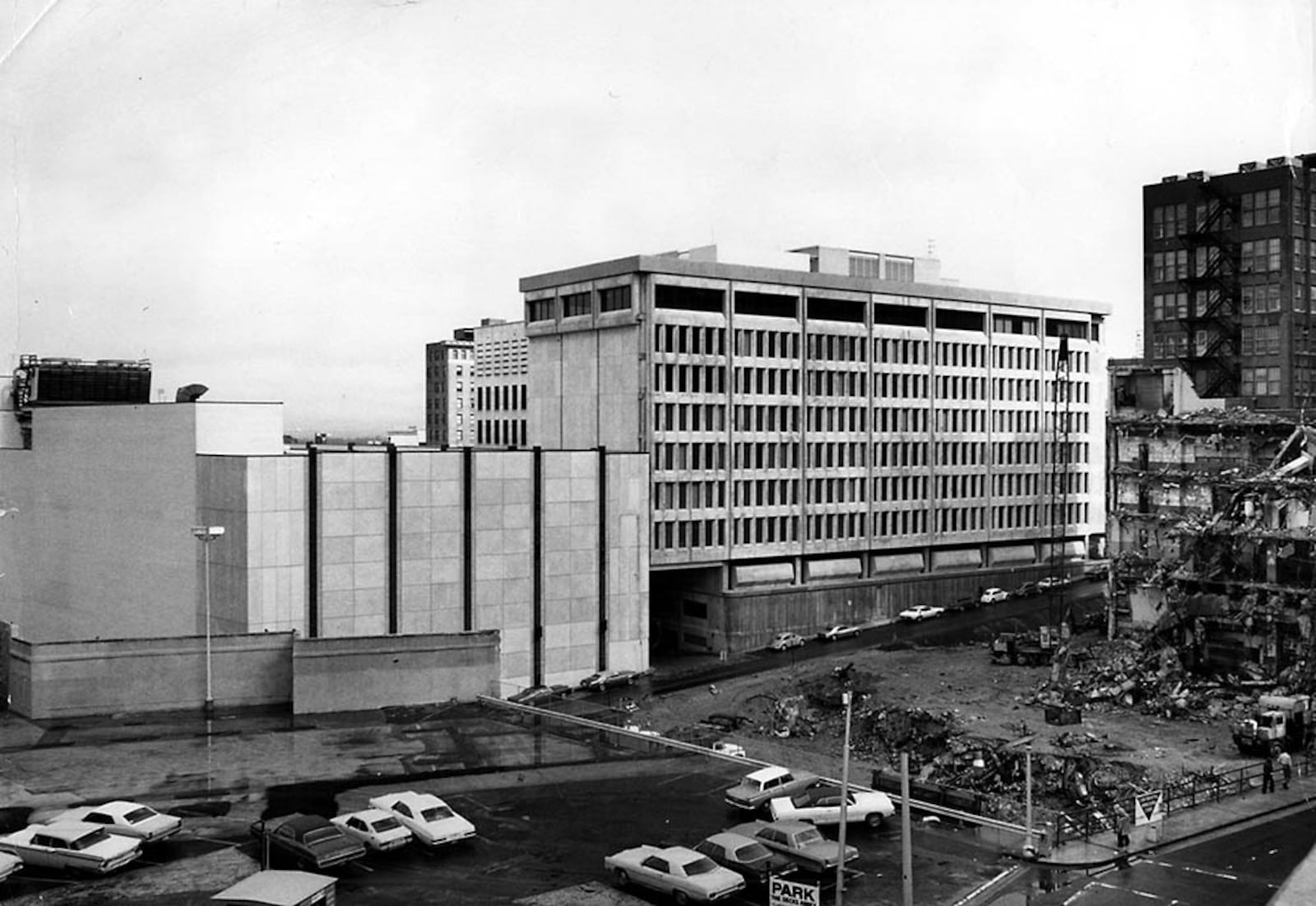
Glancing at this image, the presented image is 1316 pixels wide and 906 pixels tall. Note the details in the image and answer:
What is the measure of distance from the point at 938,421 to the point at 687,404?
26.9 meters

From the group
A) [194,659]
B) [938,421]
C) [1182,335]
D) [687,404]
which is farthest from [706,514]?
[194,659]

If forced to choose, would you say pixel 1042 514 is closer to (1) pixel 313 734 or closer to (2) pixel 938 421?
(2) pixel 938 421

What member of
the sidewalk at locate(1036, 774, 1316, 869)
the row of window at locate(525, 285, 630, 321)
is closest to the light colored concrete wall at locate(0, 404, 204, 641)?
the row of window at locate(525, 285, 630, 321)

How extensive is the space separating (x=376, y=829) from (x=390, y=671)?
1464 cm

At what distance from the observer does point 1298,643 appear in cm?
6462

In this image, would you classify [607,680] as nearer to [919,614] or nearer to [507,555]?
[507,555]

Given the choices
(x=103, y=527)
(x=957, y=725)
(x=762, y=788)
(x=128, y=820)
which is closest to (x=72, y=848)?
(x=128, y=820)

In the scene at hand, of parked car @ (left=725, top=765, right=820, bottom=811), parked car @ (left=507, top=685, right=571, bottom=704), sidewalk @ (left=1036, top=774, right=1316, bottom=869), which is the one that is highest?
parked car @ (left=725, top=765, right=820, bottom=811)

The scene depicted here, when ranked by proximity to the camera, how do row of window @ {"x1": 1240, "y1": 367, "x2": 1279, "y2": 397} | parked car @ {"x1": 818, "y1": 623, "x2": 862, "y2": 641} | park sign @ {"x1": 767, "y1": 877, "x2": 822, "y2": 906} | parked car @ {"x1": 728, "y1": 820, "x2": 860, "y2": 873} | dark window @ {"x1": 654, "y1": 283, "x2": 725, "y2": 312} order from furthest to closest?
parked car @ {"x1": 818, "y1": 623, "x2": 862, "y2": 641} < dark window @ {"x1": 654, "y1": 283, "x2": 725, "y2": 312} < row of window @ {"x1": 1240, "y1": 367, "x2": 1279, "y2": 397} < parked car @ {"x1": 728, "y1": 820, "x2": 860, "y2": 873} < park sign @ {"x1": 767, "y1": 877, "x2": 822, "y2": 906}

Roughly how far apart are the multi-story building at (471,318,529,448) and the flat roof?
18.7 metres

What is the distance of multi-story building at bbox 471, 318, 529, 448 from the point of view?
381 feet

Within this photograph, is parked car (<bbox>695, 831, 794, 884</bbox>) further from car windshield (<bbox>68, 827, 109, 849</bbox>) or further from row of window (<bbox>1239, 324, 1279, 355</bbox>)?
row of window (<bbox>1239, 324, 1279, 355</bbox>)

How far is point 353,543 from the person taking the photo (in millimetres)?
67250

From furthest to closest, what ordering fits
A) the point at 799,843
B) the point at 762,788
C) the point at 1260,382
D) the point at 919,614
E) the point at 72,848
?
1. the point at 919,614
2. the point at 1260,382
3. the point at 762,788
4. the point at 799,843
5. the point at 72,848
